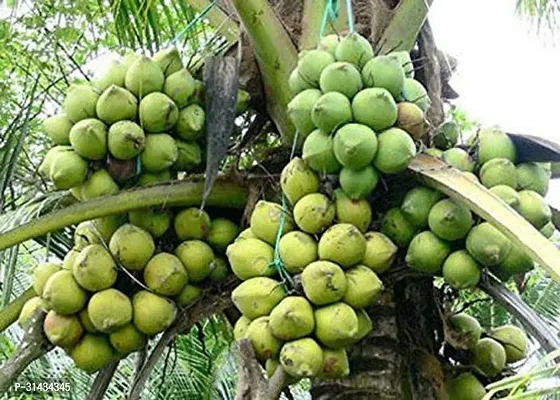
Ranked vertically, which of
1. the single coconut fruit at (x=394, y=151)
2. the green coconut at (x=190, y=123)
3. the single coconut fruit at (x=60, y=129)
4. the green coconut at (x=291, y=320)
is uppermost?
the single coconut fruit at (x=60, y=129)

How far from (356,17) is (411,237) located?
21.8 inches

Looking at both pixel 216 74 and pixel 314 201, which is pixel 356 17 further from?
pixel 314 201

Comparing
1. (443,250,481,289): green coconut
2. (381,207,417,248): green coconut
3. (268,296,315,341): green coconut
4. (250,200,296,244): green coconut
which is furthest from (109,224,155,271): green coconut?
(443,250,481,289): green coconut

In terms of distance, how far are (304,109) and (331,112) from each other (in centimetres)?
7

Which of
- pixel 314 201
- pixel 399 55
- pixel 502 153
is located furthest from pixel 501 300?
pixel 399 55

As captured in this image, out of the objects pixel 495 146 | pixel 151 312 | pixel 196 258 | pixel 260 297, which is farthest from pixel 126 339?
pixel 495 146

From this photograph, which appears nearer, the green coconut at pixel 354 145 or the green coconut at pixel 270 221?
the green coconut at pixel 354 145

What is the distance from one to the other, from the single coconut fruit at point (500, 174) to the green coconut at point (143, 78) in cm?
62

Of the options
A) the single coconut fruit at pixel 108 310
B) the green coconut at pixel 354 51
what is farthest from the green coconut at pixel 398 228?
the single coconut fruit at pixel 108 310

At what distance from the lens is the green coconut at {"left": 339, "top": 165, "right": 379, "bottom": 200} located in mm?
1562

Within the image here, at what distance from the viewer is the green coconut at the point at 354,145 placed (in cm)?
151

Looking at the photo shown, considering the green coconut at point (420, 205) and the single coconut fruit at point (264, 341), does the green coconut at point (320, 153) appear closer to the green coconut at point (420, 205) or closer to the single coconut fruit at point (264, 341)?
the green coconut at point (420, 205)

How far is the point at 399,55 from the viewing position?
170 centimetres

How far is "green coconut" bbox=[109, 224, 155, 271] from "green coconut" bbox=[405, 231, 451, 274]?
0.48 meters
